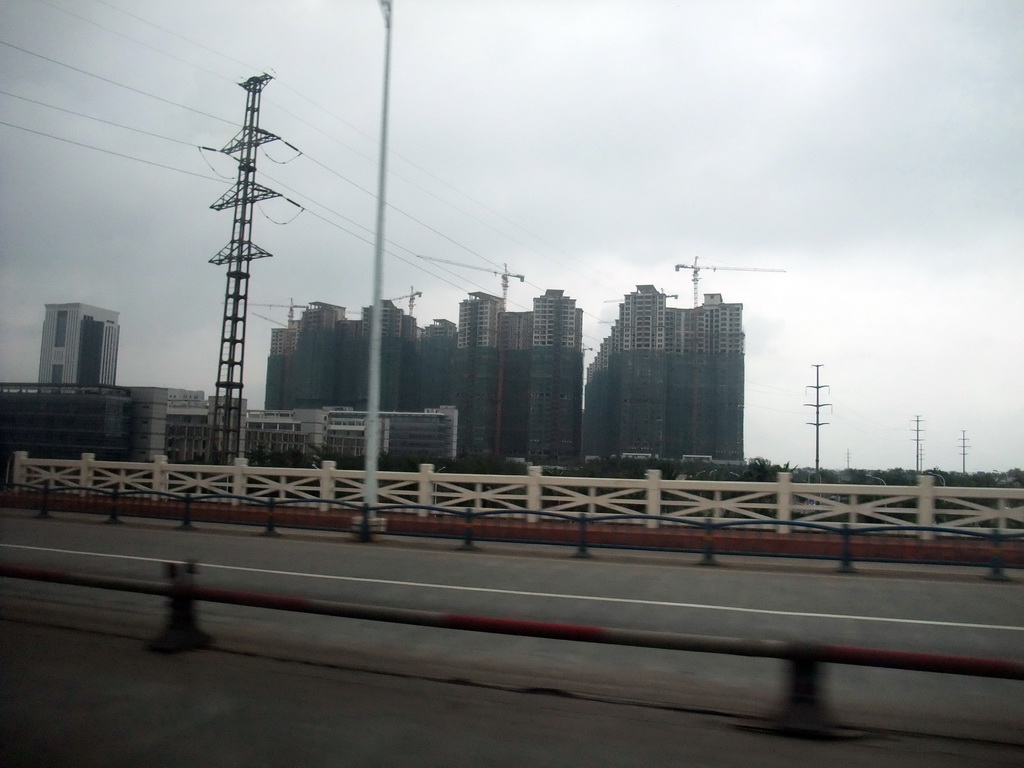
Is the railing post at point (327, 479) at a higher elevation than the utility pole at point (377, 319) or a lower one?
lower

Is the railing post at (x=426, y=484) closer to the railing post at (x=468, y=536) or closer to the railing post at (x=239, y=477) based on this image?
the railing post at (x=468, y=536)

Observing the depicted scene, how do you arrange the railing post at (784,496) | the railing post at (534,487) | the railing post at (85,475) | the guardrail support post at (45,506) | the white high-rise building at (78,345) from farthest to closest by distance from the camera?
the railing post at (85,475)
the guardrail support post at (45,506)
the railing post at (534,487)
the railing post at (784,496)
the white high-rise building at (78,345)

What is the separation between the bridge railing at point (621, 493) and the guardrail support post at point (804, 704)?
30.7ft

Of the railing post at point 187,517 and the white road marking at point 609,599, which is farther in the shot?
the railing post at point 187,517

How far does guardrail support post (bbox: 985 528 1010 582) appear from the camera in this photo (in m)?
13.1

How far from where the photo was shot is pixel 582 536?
49.9 ft

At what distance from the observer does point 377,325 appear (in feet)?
57.5

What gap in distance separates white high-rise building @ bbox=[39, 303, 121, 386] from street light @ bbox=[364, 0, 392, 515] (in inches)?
209

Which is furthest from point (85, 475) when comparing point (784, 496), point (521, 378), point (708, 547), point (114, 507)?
point (784, 496)

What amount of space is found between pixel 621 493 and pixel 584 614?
8.08 meters

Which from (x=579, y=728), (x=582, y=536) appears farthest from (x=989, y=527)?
(x=579, y=728)

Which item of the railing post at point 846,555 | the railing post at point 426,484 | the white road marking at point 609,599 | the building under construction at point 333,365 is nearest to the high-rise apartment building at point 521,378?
the building under construction at point 333,365

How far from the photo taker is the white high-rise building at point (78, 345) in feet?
42.7

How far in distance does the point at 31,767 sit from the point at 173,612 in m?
2.29
